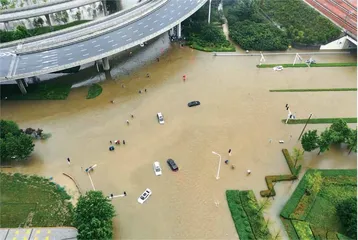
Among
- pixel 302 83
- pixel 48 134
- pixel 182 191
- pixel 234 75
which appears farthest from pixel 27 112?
pixel 302 83

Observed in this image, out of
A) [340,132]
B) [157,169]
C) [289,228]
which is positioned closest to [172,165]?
[157,169]

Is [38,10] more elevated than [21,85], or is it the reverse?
[38,10]

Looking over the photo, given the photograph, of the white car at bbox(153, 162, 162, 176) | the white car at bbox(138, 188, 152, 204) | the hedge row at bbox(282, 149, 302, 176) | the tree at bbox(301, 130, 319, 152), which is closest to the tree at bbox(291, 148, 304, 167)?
the hedge row at bbox(282, 149, 302, 176)

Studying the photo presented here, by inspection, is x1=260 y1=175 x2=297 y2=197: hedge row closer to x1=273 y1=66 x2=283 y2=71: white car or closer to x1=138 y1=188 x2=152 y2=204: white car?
x1=138 y1=188 x2=152 y2=204: white car

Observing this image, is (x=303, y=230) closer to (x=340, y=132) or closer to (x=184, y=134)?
(x=340, y=132)

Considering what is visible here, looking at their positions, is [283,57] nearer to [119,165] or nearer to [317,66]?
[317,66]

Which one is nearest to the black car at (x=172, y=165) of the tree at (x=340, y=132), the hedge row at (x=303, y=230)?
the hedge row at (x=303, y=230)
